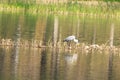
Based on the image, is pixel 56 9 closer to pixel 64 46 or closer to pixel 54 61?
pixel 64 46

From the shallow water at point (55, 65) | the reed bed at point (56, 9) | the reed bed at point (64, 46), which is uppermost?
the reed bed at point (56, 9)

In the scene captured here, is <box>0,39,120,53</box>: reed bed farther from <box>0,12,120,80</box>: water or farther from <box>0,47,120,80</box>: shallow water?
<box>0,47,120,80</box>: shallow water

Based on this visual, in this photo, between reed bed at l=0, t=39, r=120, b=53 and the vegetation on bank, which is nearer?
reed bed at l=0, t=39, r=120, b=53

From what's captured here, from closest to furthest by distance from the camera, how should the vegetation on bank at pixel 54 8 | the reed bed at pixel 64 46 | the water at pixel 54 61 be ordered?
the water at pixel 54 61 < the reed bed at pixel 64 46 < the vegetation on bank at pixel 54 8

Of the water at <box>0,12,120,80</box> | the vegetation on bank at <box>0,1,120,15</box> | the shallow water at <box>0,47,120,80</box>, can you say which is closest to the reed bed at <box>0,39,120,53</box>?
the water at <box>0,12,120,80</box>

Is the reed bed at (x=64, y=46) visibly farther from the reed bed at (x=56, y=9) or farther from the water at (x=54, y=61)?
the reed bed at (x=56, y=9)

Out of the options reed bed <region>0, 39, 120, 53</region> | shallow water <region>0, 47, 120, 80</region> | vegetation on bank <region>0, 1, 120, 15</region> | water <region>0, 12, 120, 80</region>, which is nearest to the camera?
shallow water <region>0, 47, 120, 80</region>

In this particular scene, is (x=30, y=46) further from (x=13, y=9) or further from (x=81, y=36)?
(x=13, y=9)

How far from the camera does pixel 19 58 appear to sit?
25797 mm

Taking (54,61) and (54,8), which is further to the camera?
(54,8)

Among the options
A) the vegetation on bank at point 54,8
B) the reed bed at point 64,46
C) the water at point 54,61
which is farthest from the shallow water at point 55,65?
the vegetation on bank at point 54,8

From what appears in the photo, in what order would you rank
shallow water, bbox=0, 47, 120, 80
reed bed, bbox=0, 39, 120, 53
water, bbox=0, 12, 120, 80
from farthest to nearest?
reed bed, bbox=0, 39, 120, 53 < water, bbox=0, 12, 120, 80 < shallow water, bbox=0, 47, 120, 80

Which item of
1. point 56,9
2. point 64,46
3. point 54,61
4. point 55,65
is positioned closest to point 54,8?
Answer: point 56,9

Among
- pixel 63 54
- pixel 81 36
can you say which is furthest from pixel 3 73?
pixel 81 36
